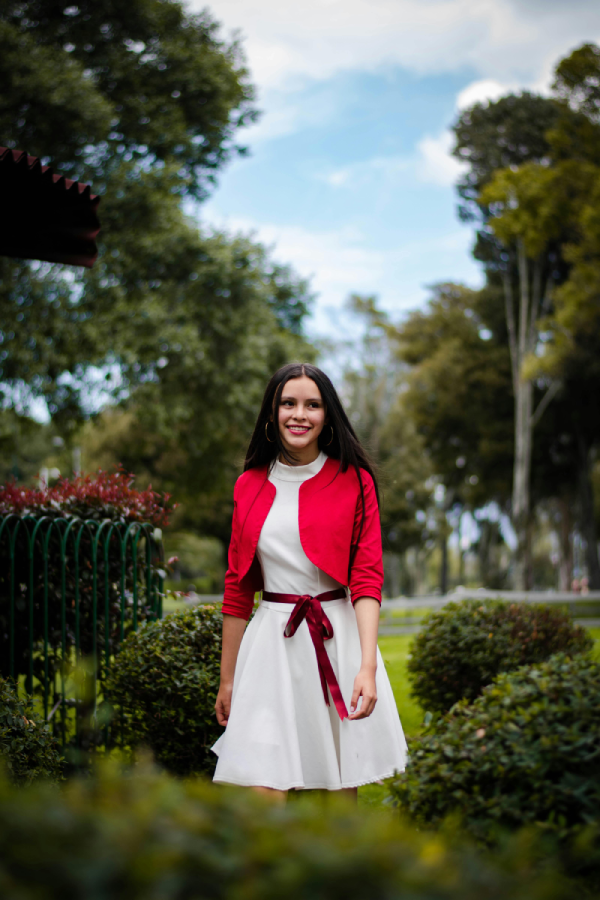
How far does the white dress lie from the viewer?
8.54 ft

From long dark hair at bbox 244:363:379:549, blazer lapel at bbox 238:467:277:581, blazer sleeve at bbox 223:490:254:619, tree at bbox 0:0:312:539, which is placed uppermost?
tree at bbox 0:0:312:539

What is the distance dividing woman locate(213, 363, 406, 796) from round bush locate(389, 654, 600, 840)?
1.27 ft

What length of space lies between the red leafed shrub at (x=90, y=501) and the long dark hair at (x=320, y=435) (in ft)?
6.10

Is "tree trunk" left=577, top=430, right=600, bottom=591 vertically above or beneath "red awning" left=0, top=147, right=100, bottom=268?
beneath

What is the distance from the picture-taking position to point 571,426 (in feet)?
87.9

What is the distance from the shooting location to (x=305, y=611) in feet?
9.14

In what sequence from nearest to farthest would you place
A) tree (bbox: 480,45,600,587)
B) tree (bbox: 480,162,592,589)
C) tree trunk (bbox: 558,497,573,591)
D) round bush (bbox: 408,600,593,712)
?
round bush (bbox: 408,600,593,712) → tree (bbox: 480,45,600,587) → tree (bbox: 480,162,592,589) → tree trunk (bbox: 558,497,573,591)

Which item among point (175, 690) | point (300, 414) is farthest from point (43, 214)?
point (175, 690)

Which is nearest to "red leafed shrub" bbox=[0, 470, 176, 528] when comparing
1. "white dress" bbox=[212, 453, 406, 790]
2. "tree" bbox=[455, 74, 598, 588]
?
"white dress" bbox=[212, 453, 406, 790]

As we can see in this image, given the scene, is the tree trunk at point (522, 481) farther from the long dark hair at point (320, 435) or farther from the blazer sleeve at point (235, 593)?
the blazer sleeve at point (235, 593)

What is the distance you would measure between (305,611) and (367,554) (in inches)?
12.0

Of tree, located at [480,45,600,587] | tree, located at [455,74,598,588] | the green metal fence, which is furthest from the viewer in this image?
tree, located at [455,74,598,588]

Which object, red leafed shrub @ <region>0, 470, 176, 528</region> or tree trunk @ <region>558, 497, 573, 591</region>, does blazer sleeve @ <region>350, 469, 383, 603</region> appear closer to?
red leafed shrub @ <region>0, 470, 176, 528</region>

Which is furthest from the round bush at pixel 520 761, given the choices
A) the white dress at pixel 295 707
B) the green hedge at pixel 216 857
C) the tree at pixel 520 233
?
the tree at pixel 520 233
